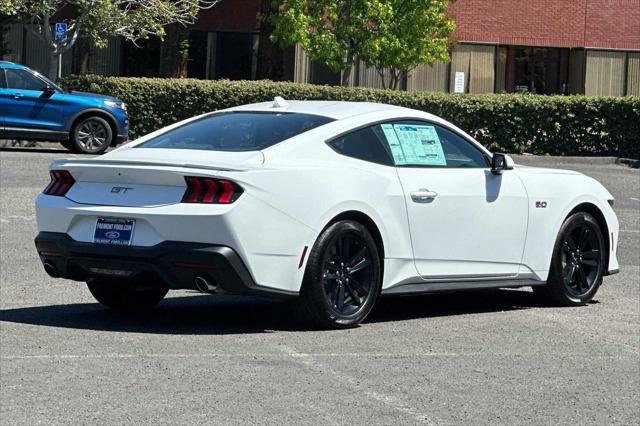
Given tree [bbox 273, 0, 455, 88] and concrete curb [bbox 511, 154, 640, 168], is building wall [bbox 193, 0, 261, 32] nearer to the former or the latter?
tree [bbox 273, 0, 455, 88]

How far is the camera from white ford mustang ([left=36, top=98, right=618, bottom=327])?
8586 mm

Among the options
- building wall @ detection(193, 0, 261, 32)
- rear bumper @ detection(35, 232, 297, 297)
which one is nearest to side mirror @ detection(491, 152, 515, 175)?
rear bumper @ detection(35, 232, 297, 297)

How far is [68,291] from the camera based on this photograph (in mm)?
10883

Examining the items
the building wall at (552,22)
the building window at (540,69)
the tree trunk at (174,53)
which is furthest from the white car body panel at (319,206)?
the building window at (540,69)

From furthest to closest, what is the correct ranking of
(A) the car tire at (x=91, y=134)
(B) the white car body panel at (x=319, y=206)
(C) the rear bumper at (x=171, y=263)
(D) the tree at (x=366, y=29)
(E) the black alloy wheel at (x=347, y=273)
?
(D) the tree at (x=366, y=29)
(A) the car tire at (x=91, y=134)
(E) the black alloy wheel at (x=347, y=273)
(B) the white car body panel at (x=319, y=206)
(C) the rear bumper at (x=171, y=263)

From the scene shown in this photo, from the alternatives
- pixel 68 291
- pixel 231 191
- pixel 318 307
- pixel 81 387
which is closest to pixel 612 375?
pixel 318 307

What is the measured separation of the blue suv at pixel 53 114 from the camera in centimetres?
2525

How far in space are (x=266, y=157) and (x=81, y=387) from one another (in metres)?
2.23

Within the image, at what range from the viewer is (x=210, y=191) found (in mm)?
8578

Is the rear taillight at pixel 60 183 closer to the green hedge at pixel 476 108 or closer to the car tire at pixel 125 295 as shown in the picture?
the car tire at pixel 125 295

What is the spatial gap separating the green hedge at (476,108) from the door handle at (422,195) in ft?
62.6

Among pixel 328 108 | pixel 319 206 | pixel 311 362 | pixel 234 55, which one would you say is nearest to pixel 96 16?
pixel 234 55

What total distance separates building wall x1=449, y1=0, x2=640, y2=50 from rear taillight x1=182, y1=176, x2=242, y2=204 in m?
38.7

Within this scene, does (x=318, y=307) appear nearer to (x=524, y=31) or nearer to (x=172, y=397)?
(x=172, y=397)
